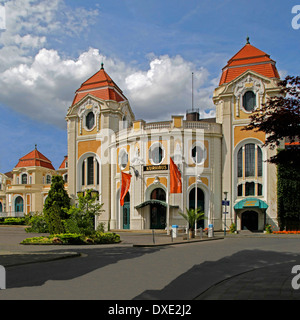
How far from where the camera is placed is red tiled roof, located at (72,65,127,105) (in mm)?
48219

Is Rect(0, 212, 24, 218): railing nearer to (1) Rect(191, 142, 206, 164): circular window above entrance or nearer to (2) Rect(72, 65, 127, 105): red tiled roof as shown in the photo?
(2) Rect(72, 65, 127, 105): red tiled roof

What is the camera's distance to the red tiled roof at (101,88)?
158 feet

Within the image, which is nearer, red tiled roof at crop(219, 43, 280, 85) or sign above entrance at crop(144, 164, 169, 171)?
sign above entrance at crop(144, 164, 169, 171)

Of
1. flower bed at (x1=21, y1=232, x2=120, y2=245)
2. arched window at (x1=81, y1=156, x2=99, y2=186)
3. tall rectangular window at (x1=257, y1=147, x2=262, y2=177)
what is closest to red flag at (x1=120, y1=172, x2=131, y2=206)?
arched window at (x1=81, y1=156, x2=99, y2=186)

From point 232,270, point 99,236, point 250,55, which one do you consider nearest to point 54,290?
point 232,270

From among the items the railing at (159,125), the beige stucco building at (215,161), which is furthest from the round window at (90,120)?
the railing at (159,125)

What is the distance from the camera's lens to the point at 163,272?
1184cm

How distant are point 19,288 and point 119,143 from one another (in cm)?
3456

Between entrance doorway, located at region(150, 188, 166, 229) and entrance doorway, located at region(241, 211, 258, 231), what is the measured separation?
7.99 m

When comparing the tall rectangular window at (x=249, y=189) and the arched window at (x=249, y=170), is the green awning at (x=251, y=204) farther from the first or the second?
the arched window at (x=249, y=170)

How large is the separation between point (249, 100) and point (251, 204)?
10715mm

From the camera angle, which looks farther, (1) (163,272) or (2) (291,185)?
(2) (291,185)

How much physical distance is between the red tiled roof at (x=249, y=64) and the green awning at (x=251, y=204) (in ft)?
41.8
